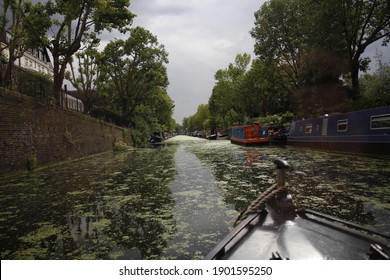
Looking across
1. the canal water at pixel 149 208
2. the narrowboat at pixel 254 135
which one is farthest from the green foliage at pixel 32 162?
the narrowboat at pixel 254 135

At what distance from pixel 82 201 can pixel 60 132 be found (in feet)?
27.0

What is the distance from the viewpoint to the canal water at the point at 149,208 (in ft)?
11.2

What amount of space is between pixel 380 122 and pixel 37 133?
13.6 metres

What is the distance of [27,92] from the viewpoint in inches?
421

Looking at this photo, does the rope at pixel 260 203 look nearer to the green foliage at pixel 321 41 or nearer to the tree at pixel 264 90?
the green foliage at pixel 321 41

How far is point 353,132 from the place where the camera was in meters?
12.5

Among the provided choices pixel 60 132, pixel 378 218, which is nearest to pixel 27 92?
pixel 60 132

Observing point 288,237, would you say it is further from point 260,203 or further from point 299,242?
point 260,203

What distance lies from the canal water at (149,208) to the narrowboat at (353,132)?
251cm

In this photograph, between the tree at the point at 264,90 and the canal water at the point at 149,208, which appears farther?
the tree at the point at 264,90

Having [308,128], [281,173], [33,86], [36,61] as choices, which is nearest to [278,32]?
[308,128]

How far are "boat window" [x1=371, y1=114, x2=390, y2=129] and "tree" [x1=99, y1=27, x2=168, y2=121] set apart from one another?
69.7 ft

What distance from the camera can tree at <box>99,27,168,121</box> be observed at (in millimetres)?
27172
